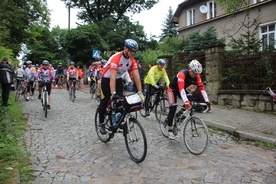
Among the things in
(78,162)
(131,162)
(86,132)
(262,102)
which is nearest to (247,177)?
(131,162)

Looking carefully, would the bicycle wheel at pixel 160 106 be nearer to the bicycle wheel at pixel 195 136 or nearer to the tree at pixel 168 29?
the bicycle wheel at pixel 195 136

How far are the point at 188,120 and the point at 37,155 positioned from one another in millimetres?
2985

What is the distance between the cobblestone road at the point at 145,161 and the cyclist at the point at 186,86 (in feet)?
2.45

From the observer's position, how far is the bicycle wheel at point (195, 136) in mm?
5305

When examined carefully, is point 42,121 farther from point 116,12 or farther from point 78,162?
point 116,12

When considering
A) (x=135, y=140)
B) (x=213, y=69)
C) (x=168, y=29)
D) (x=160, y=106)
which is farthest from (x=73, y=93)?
(x=168, y=29)

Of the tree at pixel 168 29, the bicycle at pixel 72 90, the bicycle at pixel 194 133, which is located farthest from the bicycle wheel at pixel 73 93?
the tree at pixel 168 29

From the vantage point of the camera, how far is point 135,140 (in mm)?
4828

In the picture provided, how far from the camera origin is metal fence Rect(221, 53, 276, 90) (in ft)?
30.3

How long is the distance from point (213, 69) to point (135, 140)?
7456 mm

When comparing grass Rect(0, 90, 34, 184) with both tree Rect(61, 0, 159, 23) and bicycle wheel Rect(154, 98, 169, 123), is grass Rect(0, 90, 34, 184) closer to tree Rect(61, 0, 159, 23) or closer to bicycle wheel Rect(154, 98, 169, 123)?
bicycle wheel Rect(154, 98, 169, 123)

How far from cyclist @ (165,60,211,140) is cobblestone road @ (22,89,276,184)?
2.45 ft

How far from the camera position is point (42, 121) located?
8.48 m

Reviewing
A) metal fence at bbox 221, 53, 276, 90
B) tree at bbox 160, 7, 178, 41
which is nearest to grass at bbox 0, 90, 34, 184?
metal fence at bbox 221, 53, 276, 90
